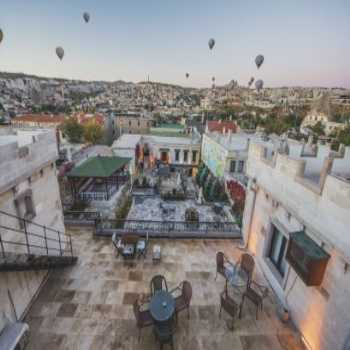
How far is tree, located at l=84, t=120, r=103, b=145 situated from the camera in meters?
33.7

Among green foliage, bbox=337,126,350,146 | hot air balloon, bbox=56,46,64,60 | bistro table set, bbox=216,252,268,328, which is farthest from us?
green foliage, bbox=337,126,350,146

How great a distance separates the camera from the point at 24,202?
16.1 feet

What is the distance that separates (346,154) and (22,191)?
871 cm

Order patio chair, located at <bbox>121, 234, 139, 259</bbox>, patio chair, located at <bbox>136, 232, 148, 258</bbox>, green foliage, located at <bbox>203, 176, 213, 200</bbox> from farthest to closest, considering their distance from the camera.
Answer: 1. green foliage, located at <bbox>203, 176, 213, 200</bbox>
2. patio chair, located at <bbox>136, 232, 148, 258</bbox>
3. patio chair, located at <bbox>121, 234, 139, 259</bbox>

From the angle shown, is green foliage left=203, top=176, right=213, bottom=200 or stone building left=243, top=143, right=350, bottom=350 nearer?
stone building left=243, top=143, right=350, bottom=350

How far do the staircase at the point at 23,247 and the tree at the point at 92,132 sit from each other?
3108 centimetres

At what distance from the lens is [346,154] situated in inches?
195

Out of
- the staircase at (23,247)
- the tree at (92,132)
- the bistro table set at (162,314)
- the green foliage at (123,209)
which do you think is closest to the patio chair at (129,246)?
the staircase at (23,247)

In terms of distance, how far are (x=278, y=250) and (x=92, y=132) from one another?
35131 millimetres

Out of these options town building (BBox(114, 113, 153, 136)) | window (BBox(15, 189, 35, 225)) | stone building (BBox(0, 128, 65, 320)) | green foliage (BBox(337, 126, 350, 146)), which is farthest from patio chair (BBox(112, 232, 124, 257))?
green foliage (BBox(337, 126, 350, 146))

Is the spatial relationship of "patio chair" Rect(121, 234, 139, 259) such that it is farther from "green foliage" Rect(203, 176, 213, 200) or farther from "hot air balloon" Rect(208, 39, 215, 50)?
→ "hot air balloon" Rect(208, 39, 215, 50)

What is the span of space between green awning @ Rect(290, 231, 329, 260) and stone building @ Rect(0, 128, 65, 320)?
242 inches

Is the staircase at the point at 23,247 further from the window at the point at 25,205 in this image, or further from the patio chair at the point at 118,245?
the patio chair at the point at 118,245

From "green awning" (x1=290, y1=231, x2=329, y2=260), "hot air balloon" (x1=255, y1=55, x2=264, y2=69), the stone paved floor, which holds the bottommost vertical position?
the stone paved floor
